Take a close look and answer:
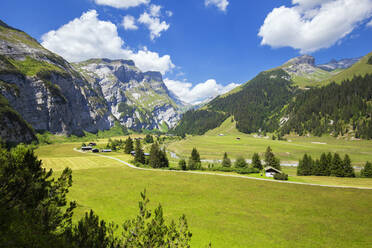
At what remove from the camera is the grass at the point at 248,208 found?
2353 cm

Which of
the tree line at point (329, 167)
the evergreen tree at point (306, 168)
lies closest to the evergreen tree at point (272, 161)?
the evergreen tree at point (306, 168)

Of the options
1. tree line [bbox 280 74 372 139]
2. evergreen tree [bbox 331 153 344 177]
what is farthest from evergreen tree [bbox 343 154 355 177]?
tree line [bbox 280 74 372 139]

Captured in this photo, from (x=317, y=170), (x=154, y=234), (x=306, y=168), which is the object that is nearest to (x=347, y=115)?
(x=317, y=170)

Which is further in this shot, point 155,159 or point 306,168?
point 155,159

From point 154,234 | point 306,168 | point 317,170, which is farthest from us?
point 306,168

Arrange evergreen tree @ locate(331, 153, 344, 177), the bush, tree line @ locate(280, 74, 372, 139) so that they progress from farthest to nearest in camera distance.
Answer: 1. tree line @ locate(280, 74, 372, 139)
2. evergreen tree @ locate(331, 153, 344, 177)
3. the bush

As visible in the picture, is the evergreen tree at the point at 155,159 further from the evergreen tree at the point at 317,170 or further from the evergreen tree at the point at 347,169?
the evergreen tree at the point at 347,169

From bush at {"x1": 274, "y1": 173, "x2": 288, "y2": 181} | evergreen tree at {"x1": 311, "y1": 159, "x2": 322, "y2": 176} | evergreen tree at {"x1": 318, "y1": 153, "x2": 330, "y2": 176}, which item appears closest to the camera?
bush at {"x1": 274, "y1": 173, "x2": 288, "y2": 181}

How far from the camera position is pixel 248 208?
3381 centimetres

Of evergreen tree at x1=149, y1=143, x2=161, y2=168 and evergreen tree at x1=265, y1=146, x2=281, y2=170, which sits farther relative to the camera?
evergreen tree at x1=149, y1=143, x2=161, y2=168

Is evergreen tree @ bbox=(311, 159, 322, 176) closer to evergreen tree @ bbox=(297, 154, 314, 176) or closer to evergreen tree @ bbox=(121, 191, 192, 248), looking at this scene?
evergreen tree @ bbox=(297, 154, 314, 176)

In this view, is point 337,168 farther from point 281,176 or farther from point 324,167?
point 281,176

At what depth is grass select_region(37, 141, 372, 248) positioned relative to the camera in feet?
77.2

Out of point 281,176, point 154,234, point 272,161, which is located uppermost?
point 154,234
